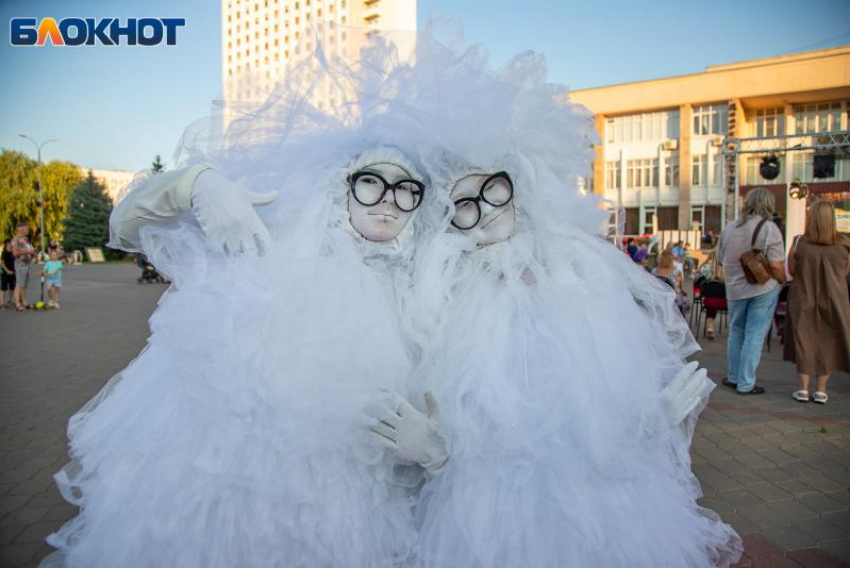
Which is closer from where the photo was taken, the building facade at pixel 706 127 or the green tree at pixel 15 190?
the building facade at pixel 706 127

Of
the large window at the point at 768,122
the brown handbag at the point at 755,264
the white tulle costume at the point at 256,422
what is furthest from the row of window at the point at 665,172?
the white tulle costume at the point at 256,422

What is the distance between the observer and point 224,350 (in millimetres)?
1862

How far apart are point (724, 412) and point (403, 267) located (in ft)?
12.2

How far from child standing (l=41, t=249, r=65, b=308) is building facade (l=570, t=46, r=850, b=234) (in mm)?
27726

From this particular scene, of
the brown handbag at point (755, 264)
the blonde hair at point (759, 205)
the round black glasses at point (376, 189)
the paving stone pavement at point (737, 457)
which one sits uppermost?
the blonde hair at point (759, 205)

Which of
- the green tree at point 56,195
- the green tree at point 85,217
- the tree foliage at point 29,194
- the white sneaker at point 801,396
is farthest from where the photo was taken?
the green tree at point 85,217

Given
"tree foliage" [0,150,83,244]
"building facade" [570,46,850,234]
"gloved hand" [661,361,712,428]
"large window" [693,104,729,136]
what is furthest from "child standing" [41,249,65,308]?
"large window" [693,104,729,136]

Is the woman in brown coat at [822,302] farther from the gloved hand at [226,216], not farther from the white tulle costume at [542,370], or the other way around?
the gloved hand at [226,216]

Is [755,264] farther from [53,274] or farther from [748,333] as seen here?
[53,274]

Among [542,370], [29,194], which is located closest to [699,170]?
[542,370]

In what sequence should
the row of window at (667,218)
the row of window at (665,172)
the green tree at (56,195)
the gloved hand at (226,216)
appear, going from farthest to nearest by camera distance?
the green tree at (56,195), the row of window at (667,218), the row of window at (665,172), the gloved hand at (226,216)

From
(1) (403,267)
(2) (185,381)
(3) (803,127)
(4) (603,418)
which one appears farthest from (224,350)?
(3) (803,127)

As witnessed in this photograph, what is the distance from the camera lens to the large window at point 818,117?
31.1 metres

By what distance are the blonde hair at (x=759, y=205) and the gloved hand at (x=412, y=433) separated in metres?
4.48
